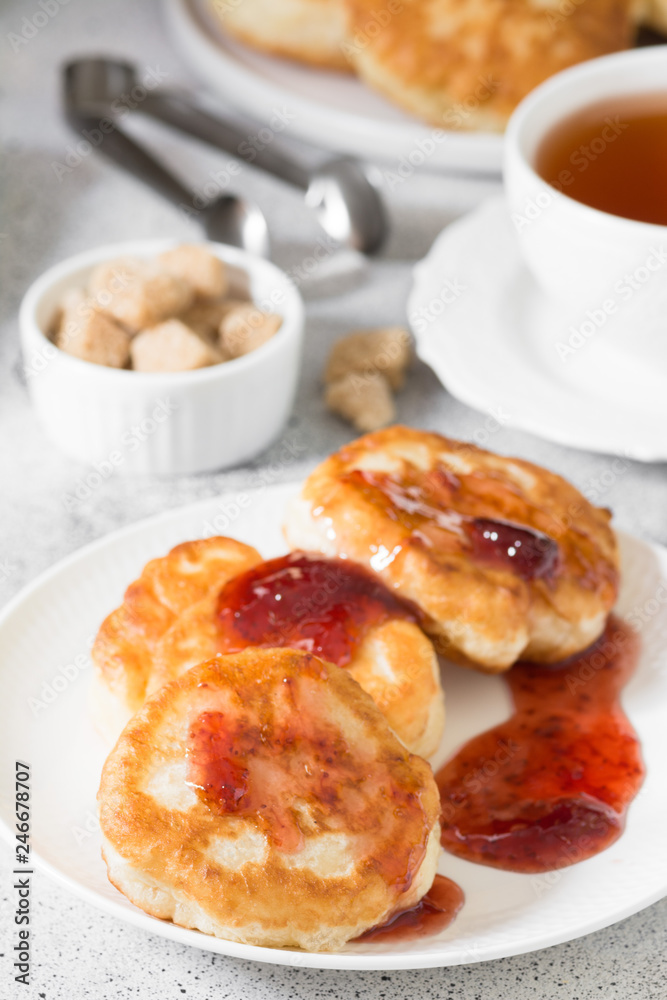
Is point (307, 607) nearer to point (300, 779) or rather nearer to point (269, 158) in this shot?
point (300, 779)

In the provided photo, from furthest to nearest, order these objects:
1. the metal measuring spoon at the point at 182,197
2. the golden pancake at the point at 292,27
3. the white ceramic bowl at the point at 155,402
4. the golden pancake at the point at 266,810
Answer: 1. the golden pancake at the point at 292,27
2. the metal measuring spoon at the point at 182,197
3. the white ceramic bowl at the point at 155,402
4. the golden pancake at the point at 266,810

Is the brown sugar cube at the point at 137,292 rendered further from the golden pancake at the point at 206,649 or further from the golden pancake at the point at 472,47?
the golden pancake at the point at 472,47

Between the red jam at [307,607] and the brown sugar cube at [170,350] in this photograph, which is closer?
the red jam at [307,607]

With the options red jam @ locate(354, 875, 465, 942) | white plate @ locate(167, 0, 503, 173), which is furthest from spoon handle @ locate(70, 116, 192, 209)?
red jam @ locate(354, 875, 465, 942)

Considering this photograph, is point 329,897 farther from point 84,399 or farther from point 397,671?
point 84,399

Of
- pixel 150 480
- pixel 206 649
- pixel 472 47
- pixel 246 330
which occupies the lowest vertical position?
pixel 150 480

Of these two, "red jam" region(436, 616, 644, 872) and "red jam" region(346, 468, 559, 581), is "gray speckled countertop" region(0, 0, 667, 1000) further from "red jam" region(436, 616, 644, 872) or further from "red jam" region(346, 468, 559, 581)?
"red jam" region(346, 468, 559, 581)

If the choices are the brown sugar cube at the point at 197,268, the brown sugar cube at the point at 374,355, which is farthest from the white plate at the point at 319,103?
the brown sugar cube at the point at 197,268

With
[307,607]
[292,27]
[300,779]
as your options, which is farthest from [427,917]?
[292,27]
